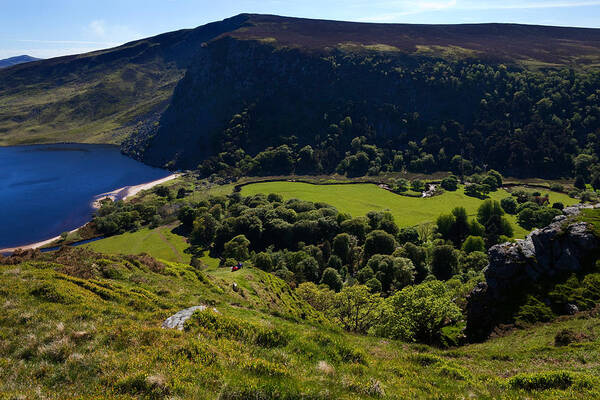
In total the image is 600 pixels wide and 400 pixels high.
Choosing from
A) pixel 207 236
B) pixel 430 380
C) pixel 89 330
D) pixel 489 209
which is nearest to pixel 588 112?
pixel 489 209

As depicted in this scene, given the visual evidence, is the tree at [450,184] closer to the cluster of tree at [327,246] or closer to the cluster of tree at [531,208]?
the cluster of tree at [531,208]

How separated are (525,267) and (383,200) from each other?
107229 millimetres

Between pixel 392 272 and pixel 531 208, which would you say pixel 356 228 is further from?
pixel 531 208

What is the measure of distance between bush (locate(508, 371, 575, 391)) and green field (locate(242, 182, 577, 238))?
10537 cm

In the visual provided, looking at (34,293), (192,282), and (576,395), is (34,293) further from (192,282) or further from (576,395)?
(576,395)

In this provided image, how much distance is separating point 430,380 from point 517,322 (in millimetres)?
25743

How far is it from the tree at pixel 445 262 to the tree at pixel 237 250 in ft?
190

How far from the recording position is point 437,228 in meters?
115

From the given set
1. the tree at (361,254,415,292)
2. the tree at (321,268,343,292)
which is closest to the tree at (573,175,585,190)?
the tree at (361,254,415,292)

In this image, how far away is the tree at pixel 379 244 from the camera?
9775 cm

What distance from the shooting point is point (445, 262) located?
88.9 metres

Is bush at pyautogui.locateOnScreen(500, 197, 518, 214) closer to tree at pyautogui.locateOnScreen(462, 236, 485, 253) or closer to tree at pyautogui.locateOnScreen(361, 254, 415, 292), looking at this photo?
tree at pyautogui.locateOnScreen(462, 236, 485, 253)

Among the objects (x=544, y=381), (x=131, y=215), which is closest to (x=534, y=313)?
(x=544, y=381)

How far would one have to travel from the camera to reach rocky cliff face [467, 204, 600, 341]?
40438mm
